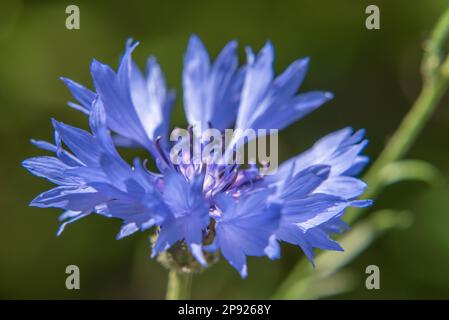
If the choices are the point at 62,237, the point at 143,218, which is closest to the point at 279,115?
the point at 143,218

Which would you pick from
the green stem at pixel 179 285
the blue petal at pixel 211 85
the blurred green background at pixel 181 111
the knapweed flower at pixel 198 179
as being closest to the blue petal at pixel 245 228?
the knapweed flower at pixel 198 179

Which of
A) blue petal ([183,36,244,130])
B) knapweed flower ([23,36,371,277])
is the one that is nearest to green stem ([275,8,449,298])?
knapweed flower ([23,36,371,277])

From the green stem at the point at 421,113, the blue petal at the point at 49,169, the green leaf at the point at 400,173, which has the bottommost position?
the blue petal at the point at 49,169

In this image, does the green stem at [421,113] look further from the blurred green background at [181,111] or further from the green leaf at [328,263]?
the blurred green background at [181,111]

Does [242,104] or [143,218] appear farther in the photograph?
[242,104]

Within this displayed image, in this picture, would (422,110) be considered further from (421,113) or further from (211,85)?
(211,85)
